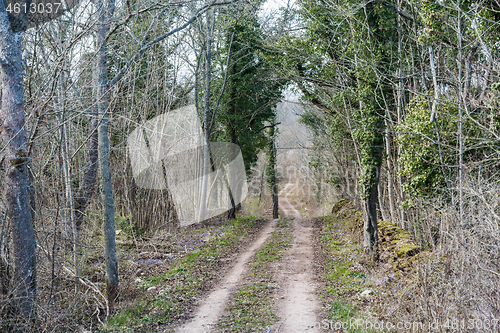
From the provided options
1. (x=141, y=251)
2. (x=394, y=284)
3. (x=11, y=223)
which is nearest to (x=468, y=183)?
(x=394, y=284)

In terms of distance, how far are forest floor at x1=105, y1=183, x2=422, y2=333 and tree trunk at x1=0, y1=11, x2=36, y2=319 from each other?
5.68ft

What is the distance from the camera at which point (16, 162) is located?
4.91 metres

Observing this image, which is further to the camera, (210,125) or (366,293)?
(210,125)

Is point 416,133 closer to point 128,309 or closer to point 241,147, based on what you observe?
point 128,309

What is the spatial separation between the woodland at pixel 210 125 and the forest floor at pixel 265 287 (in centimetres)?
70

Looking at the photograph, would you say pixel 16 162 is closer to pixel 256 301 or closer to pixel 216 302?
pixel 216 302

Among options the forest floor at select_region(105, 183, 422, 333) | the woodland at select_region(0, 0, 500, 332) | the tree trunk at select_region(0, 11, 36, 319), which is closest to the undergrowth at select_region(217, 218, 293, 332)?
the forest floor at select_region(105, 183, 422, 333)

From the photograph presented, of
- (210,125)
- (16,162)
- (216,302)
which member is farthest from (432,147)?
(210,125)

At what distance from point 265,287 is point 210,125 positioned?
1087cm

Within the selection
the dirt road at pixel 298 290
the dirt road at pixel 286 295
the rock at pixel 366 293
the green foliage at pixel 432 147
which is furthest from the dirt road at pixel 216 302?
the green foliage at pixel 432 147

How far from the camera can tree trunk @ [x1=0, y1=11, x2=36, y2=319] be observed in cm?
485

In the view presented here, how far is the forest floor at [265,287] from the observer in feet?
19.9

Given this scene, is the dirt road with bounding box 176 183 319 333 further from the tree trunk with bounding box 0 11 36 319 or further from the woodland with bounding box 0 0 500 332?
the tree trunk with bounding box 0 11 36 319

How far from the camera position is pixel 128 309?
673 centimetres
